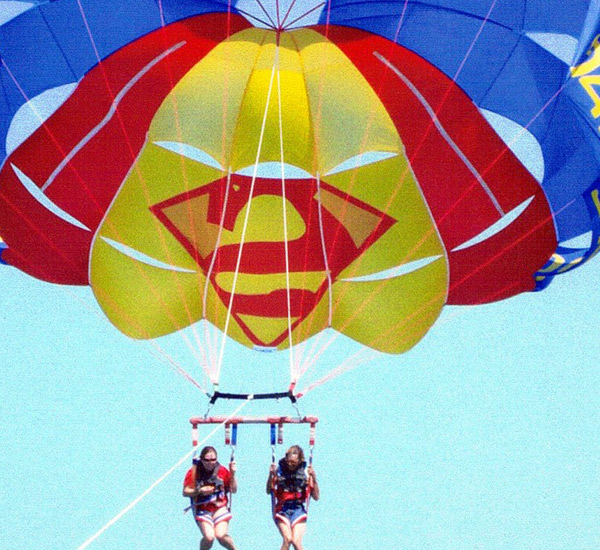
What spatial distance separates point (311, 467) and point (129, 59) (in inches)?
124

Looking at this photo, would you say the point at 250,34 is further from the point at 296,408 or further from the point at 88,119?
the point at 296,408

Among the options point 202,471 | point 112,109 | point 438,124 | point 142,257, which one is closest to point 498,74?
point 438,124

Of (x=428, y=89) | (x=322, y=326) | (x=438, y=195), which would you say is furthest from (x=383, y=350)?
(x=428, y=89)

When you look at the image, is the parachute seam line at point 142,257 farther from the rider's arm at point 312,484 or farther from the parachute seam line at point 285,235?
the rider's arm at point 312,484

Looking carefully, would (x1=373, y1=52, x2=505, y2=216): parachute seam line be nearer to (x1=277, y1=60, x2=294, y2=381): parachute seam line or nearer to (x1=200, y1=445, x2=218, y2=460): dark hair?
(x1=277, y1=60, x2=294, y2=381): parachute seam line

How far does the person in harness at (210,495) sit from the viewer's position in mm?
9109

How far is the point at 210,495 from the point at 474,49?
355 cm

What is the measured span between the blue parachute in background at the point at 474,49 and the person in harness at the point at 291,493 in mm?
2767

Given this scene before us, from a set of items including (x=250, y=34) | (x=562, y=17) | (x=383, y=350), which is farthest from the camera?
(x=383, y=350)

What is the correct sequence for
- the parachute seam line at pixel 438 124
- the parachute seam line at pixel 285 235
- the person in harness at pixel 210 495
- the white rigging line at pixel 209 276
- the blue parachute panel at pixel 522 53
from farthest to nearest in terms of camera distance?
the white rigging line at pixel 209 276 < the parachute seam line at pixel 285 235 < the parachute seam line at pixel 438 124 < the blue parachute panel at pixel 522 53 < the person in harness at pixel 210 495

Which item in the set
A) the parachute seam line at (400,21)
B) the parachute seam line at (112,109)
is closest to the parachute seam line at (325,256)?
the parachute seam line at (400,21)

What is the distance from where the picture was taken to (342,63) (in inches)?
384

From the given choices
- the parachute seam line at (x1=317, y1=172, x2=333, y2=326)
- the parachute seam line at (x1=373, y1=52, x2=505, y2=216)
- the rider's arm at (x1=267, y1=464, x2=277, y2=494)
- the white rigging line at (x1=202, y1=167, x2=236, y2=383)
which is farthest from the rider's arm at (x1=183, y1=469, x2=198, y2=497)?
the parachute seam line at (x1=373, y1=52, x2=505, y2=216)

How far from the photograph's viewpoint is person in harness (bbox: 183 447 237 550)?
9.11m
